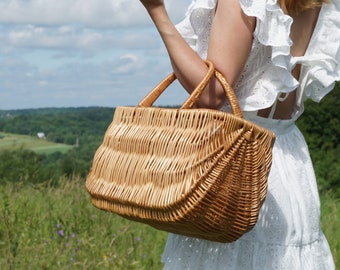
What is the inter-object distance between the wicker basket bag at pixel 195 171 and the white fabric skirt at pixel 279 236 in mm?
158

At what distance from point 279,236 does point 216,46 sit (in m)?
0.54

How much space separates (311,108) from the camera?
9125 millimetres

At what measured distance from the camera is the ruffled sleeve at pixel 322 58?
7.51ft

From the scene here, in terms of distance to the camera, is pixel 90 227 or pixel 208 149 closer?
pixel 208 149

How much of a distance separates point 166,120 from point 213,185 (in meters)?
0.20

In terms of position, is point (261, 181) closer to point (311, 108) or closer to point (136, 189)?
point (136, 189)

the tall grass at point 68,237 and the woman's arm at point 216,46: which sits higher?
the woman's arm at point 216,46

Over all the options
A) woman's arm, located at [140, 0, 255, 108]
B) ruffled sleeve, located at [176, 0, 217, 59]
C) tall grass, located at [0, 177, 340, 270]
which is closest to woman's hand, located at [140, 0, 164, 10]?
woman's arm, located at [140, 0, 255, 108]

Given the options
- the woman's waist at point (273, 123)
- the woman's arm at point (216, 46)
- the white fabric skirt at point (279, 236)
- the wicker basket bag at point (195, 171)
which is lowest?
the white fabric skirt at point (279, 236)

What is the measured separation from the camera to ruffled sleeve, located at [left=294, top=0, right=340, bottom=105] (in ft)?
7.51

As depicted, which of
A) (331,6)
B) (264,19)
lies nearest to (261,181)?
(264,19)

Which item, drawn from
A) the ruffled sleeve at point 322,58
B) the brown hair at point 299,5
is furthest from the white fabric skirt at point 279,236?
the brown hair at point 299,5

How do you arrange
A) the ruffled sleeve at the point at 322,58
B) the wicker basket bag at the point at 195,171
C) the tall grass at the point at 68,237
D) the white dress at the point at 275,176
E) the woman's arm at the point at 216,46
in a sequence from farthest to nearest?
the tall grass at the point at 68,237 < the ruffled sleeve at the point at 322,58 < the white dress at the point at 275,176 < the woman's arm at the point at 216,46 < the wicker basket bag at the point at 195,171

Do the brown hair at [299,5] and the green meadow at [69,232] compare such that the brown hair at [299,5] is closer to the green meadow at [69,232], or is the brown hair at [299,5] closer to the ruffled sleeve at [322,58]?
the ruffled sleeve at [322,58]
